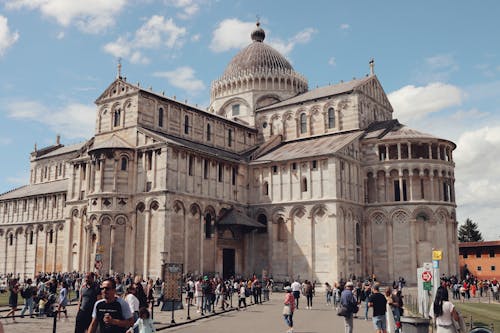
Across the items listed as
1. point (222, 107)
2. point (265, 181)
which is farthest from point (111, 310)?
point (222, 107)

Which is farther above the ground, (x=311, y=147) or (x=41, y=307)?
(x=311, y=147)

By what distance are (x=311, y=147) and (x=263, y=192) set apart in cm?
656

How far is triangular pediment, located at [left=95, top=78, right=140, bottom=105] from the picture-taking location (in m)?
47.5

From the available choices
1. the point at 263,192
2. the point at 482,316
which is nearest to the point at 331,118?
the point at 263,192

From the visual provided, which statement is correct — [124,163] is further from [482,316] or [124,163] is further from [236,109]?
[482,316]

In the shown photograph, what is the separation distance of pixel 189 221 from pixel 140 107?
11.2 m

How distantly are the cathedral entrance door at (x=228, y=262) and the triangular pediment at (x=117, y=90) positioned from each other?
17.0m

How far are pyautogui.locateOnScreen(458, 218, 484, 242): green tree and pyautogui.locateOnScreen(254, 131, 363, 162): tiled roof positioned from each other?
45.5 meters

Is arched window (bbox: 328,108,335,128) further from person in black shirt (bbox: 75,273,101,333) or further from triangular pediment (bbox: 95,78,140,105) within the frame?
person in black shirt (bbox: 75,273,101,333)

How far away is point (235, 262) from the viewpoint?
1965 inches

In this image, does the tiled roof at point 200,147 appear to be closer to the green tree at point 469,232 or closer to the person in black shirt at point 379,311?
the person in black shirt at point 379,311

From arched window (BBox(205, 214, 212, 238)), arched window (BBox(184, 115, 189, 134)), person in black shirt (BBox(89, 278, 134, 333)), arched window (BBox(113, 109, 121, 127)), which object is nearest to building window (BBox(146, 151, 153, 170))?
arched window (BBox(113, 109, 121, 127))

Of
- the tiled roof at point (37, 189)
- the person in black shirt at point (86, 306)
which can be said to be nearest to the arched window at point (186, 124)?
the tiled roof at point (37, 189)

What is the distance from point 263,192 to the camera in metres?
51.6
